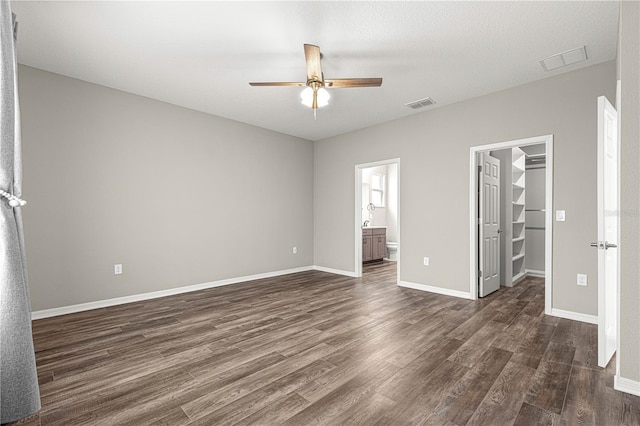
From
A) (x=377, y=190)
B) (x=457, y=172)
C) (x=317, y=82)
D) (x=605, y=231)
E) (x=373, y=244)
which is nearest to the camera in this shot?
(x=605, y=231)

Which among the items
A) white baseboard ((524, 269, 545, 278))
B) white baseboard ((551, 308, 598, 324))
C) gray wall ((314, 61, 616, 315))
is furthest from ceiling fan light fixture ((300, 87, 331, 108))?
white baseboard ((524, 269, 545, 278))

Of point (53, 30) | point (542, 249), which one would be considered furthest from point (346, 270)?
point (53, 30)

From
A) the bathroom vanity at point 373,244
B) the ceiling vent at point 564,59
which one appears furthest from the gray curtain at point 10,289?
the bathroom vanity at point 373,244

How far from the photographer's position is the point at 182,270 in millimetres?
4445

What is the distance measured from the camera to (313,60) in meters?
2.62

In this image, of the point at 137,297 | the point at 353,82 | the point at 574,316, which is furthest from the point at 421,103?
the point at 137,297

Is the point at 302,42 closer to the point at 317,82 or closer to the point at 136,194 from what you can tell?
the point at 317,82

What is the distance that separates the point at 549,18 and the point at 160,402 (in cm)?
406

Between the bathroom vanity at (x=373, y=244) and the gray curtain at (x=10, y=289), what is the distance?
5.96 m

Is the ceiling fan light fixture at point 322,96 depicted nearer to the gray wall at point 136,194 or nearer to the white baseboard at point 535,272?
the gray wall at point 136,194

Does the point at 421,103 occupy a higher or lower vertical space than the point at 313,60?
higher

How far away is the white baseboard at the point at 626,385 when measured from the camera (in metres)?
1.92

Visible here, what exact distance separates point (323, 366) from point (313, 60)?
8.47ft

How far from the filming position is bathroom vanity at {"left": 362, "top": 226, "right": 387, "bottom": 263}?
23.0 ft
